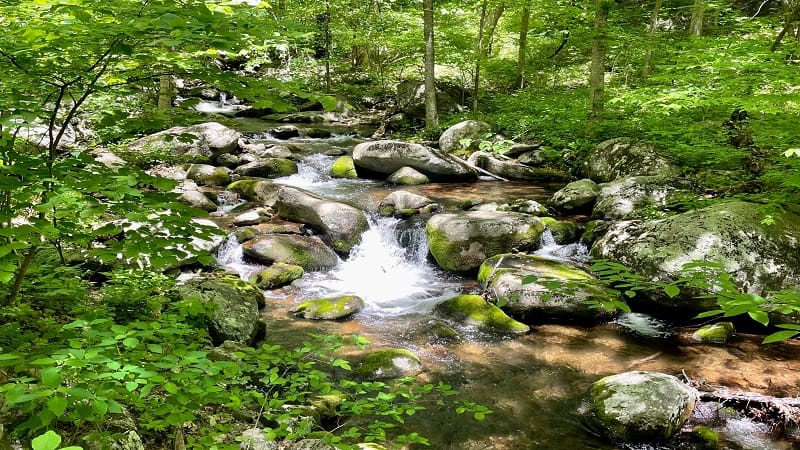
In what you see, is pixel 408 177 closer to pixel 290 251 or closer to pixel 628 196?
pixel 290 251

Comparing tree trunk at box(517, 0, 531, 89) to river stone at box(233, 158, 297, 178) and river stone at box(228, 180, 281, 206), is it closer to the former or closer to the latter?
river stone at box(233, 158, 297, 178)

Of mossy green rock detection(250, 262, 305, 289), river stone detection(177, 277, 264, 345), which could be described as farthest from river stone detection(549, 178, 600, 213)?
river stone detection(177, 277, 264, 345)

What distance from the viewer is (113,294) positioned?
12.4 ft

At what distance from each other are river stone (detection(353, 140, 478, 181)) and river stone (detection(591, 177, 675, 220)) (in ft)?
11.5

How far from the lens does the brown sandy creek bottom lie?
4133 mm

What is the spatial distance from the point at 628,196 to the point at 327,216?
17.3 feet

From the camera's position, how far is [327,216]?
8.41 m

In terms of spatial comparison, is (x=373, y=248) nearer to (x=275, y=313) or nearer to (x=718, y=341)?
(x=275, y=313)

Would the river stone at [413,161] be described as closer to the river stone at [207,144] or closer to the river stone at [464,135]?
the river stone at [464,135]

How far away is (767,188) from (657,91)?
221cm

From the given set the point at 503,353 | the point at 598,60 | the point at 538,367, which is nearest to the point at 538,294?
the point at 503,353

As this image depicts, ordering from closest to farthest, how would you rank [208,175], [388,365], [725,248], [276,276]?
[388,365]
[725,248]
[276,276]
[208,175]

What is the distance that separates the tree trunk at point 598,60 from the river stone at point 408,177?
14.1 feet

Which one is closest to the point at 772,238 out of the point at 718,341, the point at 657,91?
the point at 718,341
